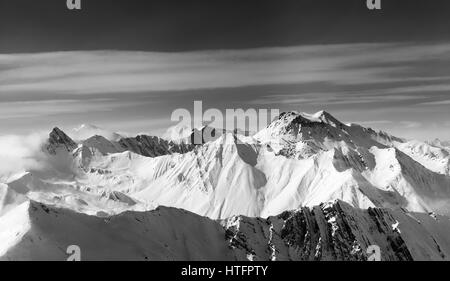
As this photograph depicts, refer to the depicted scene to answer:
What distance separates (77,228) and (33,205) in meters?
17.6

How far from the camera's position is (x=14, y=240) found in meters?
147
